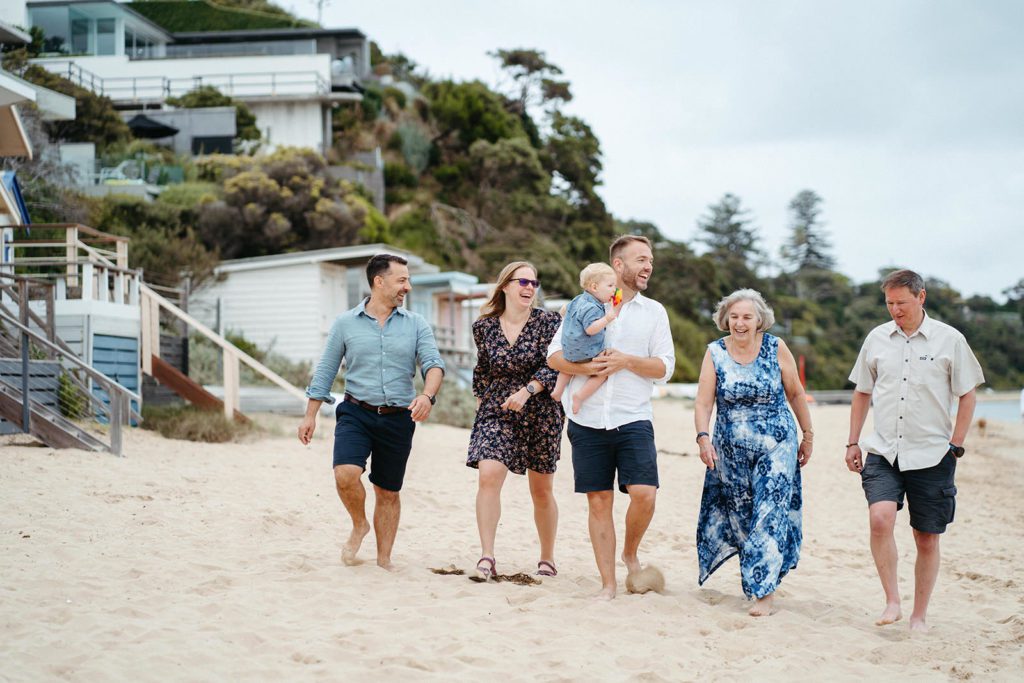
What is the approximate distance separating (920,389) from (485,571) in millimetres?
2655

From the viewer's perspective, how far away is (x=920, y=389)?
18.1ft

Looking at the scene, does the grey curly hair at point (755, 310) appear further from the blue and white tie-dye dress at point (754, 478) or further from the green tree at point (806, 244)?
the green tree at point (806, 244)

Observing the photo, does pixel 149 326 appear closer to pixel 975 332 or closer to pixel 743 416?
pixel 743 416

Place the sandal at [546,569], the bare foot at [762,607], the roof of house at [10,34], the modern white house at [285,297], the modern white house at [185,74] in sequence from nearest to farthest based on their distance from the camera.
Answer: the bare foot at [762,607] < the sandal at [546,569] < the roof of house at [10,34] < the modern white house at [285,297] < the modern white house at [185,74]

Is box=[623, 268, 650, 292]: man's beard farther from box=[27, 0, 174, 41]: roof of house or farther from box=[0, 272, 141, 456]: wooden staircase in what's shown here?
box=[27, 0, 174, 41]: roof of house

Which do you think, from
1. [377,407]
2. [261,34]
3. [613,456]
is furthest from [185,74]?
[613,456]

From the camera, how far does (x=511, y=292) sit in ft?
20.6

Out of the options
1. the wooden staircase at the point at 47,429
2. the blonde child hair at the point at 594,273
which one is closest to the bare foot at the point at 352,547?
the blonde child hair at the point at 594,273

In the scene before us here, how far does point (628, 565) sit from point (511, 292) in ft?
5.82

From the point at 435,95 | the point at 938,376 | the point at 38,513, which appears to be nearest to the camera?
the point at 938,376

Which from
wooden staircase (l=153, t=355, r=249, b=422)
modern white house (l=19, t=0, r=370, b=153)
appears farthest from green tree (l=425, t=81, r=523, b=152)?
wooden staircase (l=153, t=355, r=249, b=422)

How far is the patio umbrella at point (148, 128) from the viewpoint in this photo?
125 ft

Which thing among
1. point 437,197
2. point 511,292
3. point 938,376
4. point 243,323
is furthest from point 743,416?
point 437,197

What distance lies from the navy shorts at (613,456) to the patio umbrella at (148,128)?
118 ft
